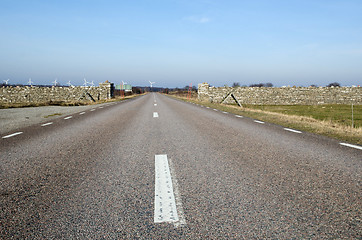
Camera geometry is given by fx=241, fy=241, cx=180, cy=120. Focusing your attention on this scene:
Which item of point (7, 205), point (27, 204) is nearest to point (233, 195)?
point (27, 204)

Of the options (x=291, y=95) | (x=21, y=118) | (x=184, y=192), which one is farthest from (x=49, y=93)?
(x=184, y=192)

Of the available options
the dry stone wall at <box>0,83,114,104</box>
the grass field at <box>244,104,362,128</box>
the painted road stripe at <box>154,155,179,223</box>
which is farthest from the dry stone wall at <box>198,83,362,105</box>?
the painted road stripe at <box>154,155,179,223</box>

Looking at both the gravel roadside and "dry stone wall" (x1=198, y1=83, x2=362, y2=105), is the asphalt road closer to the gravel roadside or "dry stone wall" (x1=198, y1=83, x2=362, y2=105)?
the gravel roadside

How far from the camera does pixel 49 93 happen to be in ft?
125

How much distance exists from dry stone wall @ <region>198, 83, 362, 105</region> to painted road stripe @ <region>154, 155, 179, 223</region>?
91.1 feet

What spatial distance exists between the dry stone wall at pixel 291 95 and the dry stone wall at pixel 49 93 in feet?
60.0

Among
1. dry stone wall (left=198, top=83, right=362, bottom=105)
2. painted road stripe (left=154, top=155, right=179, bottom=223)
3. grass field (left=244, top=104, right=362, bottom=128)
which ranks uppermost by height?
dry stone wall (left=198, top=83, right=362, bottom=105)

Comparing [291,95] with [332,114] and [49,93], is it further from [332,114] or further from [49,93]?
[49,93]

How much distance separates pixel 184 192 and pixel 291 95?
106ft

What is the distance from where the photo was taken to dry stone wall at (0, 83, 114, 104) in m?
→ 37.0

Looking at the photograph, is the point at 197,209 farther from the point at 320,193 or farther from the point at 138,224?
the point at 320,193

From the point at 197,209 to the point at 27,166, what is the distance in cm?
306

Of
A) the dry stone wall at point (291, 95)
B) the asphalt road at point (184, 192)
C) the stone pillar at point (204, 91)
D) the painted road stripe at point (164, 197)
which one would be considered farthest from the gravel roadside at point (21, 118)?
the stone pillar at point (204, 91)

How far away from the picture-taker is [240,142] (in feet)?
19.1
